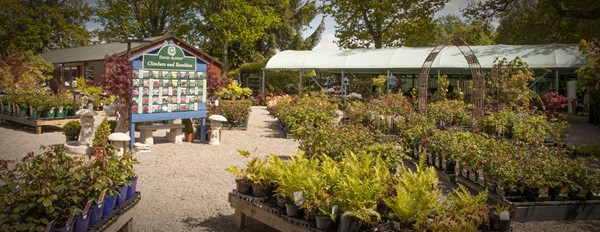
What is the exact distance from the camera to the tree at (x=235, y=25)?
33625mm

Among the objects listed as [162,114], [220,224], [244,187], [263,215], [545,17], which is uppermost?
[545,17]

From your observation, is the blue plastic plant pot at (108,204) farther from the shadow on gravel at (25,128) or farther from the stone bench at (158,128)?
the shadow on gravel at (25,128)

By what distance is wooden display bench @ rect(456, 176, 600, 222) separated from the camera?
586 cm

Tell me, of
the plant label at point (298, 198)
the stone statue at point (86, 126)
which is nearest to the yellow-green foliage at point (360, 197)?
the plant label at point (298, 198)

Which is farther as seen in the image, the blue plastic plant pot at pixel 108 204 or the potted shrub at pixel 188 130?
the potted shrub at pixel 188 130

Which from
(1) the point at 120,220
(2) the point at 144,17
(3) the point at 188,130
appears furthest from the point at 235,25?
(1) the point at 120,220

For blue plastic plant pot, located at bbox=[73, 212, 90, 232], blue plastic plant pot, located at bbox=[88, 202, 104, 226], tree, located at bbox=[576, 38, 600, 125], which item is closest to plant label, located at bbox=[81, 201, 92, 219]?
blue plastic plant pot, located at bbox=[73, 212, 90, 232]

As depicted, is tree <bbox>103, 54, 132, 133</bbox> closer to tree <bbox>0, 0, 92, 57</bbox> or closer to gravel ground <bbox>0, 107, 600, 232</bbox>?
gravel ground <bbox>0, 107, 600, 232</bbox>

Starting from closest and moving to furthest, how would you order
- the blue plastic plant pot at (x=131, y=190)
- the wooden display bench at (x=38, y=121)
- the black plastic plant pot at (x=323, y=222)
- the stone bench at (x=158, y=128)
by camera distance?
the black plastic plant pot at (x=323, y=222)
the blue plastic plant pot at (x=131, y=190)
the stone bench at (x=158, y=128)
the wooden display bench at (x=38, y=121)

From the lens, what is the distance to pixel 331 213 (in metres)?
4.36

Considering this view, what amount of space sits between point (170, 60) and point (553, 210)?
27.4 ft

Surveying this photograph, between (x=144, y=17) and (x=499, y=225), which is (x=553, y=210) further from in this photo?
(x=144, y=17)

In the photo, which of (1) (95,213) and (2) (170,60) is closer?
(1) (95,213)

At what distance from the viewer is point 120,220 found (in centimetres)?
458
